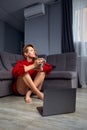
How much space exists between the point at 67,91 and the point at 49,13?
11.0ft

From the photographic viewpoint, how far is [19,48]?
250 inches

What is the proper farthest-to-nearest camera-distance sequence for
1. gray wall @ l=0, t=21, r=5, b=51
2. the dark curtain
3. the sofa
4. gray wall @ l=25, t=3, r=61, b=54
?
gray wall @ l=0, t=21, r=5, b=51 → gray wall @ l=25, t=3, r=61, b=54 → the dark curtain → the sofa

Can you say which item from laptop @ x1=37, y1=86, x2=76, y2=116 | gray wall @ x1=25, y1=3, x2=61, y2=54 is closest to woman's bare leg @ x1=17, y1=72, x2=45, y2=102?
laptop @ x1=37, y1=86, x2=76, y2=116

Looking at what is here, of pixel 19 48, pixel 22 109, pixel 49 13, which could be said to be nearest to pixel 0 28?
pixel 19 48

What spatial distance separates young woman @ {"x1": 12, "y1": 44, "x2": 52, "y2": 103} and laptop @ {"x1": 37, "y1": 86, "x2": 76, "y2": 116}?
54 centimetres

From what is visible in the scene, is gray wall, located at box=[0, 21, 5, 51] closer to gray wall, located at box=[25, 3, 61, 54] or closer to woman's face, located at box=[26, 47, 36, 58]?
gray wall, located at box=[25, 3, 61, 54]

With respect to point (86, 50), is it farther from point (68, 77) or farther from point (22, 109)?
point (22, 109)

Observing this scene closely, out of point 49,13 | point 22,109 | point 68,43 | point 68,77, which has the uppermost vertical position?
point 49,13

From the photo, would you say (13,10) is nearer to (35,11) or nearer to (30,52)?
(35,11)

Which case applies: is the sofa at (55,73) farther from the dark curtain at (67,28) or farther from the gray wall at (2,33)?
the gray wall at (2,33)

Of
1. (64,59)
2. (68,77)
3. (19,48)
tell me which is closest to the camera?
(68,77)

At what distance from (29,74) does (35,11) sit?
A: 256 centimetres

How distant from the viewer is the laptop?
4.38 ft

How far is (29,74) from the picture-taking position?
2.06 meters
